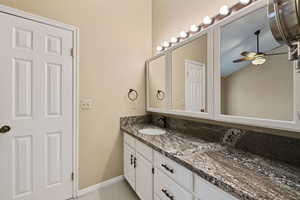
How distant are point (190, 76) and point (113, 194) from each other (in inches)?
67.8

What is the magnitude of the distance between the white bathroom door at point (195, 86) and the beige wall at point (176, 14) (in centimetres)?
55

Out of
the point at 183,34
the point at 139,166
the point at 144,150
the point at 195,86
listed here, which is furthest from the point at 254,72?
the point at 139,166

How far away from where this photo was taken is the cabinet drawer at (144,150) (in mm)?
1386

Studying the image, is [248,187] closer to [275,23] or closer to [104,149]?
[275,23]

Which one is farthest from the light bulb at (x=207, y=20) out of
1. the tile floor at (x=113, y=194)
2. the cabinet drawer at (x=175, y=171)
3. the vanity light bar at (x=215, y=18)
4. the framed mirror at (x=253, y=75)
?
the tile floor at (x=113, y=194)

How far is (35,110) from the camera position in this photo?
1515mm

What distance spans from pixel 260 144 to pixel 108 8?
2.32m

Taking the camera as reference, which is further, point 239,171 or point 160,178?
point 160,178

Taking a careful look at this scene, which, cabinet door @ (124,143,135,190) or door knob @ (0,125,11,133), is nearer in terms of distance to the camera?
door knob @ (0,125,11,133)

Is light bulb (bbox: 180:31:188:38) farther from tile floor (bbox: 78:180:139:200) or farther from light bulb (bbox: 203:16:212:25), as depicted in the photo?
tile floor (bbox: 78:180:139:200)

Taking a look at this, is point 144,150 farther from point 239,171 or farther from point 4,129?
point 4,129

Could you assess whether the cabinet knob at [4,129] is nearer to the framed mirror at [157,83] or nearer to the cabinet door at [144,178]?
the cabinet door at [144,178]

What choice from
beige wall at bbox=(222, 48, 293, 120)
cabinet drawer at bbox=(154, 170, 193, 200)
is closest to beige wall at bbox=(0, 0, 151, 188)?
cabinet drawer at bbox=(154, 170, 193, 200)

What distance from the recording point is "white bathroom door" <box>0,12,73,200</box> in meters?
1.38
